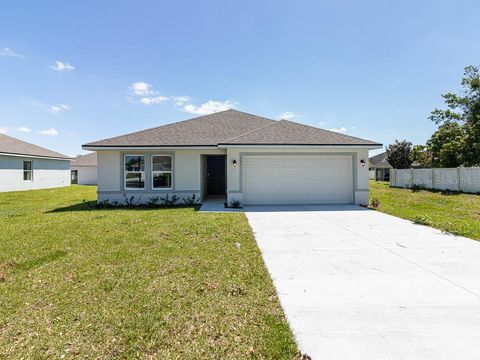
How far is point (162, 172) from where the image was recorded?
13094 mm

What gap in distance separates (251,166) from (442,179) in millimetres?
14350

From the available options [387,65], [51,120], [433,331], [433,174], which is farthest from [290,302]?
[51,120]

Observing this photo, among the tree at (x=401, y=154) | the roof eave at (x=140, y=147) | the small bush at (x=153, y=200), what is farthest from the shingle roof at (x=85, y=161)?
the tree at (x=401, y=154)

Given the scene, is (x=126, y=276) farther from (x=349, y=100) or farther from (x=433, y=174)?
(x=433, y=174)

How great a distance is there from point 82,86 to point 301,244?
52.2 feet

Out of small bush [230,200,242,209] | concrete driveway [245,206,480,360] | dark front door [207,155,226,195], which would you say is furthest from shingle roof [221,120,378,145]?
concrete driveway [245,206,480,360]

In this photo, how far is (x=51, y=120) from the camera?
65.2ft

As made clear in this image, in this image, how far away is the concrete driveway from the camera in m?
2.63

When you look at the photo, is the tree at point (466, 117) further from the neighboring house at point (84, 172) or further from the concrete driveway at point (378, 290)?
the neighboring house at point (84, 172)

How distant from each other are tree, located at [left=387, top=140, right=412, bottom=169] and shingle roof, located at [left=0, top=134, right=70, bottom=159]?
38294mm

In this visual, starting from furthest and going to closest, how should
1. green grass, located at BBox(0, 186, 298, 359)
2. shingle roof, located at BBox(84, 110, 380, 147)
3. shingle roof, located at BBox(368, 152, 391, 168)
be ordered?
1. shingle roof, located at BBox(368, 152, 391, 168)
2. shingle roof, located at BBox(84, 110, 380, 147)
3. green grass, located at BBox(0, 186, 298, 359)

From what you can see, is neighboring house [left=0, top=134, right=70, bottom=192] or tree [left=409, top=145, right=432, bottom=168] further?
tree [left=409, top=145, right=432, bottom=168]

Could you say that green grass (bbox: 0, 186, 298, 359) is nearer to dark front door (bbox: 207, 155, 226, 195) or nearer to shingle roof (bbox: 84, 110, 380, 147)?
shingle roof (bbox: 84, 110, 380, 147)

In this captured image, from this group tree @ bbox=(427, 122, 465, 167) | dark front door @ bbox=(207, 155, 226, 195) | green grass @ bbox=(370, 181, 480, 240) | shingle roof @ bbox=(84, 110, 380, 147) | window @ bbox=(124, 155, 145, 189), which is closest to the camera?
green grass @ bbox=(370, 181, 480, 240)
